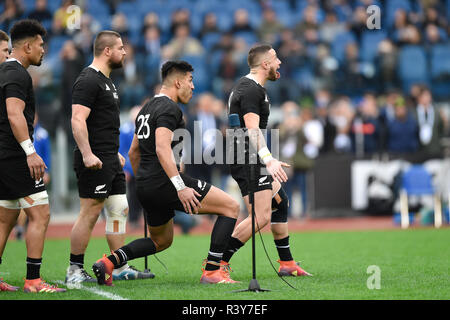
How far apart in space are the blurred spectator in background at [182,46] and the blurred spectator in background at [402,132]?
5.75 m

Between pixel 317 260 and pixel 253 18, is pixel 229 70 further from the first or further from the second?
pixel 317 260

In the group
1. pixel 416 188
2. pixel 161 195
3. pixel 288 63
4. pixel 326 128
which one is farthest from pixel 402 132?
pixel 161 195

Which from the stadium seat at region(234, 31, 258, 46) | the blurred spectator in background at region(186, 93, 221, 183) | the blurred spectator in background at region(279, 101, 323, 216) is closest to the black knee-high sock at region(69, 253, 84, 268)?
the blurred spectator in background at region(186, 93, 221, 183)

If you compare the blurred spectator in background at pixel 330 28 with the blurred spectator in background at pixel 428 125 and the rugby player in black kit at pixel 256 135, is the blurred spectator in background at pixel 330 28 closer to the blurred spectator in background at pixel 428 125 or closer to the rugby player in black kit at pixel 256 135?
the blurred spectator in background at pixel 428 125

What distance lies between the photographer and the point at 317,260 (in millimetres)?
9836

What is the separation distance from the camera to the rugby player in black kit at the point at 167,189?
7.00 meters

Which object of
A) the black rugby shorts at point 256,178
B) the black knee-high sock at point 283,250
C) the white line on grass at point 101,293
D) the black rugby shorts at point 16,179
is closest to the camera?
the white line on grass at point 101,293

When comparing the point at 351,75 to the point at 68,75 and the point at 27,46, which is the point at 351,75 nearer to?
the point at 68,75

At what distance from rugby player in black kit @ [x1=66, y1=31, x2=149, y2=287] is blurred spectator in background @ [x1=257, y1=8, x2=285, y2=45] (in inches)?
529

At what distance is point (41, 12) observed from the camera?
808 inches

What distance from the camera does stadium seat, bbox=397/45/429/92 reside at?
19.9 meters

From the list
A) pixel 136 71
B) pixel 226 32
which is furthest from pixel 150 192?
pixel 226 32

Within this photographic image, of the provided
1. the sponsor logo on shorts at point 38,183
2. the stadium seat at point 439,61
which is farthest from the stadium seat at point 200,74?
the sponsor logo on shorts at point 38,183

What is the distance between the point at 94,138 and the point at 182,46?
12.6 m
